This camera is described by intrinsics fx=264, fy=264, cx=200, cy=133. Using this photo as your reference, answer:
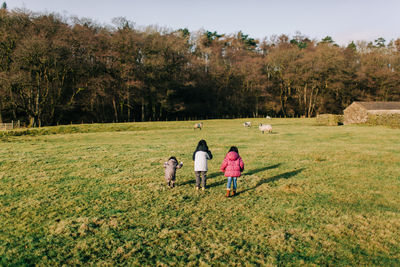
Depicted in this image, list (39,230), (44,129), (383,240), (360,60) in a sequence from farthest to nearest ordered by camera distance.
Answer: (360,60) → (44,129) → (39,230) → (383,240)

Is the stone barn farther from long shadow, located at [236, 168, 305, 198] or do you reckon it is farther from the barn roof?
long shadow, located at [236, 168, 305, 198]

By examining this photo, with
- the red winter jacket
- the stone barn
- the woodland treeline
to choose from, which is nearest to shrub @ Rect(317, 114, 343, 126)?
the stone barn

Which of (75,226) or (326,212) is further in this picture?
(326,212)

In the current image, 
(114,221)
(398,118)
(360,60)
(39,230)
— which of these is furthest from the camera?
(360,60)

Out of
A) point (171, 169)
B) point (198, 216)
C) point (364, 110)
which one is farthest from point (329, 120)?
point (198, 216)

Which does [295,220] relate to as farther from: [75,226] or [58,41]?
[58,41]

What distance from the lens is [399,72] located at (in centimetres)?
7375

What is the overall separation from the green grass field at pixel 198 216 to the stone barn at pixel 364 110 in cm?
3753

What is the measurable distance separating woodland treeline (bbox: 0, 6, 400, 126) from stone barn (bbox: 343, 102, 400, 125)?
21.1 metres

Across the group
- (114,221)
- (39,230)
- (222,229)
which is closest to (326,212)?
(222,229)

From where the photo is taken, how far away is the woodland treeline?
1545 inches

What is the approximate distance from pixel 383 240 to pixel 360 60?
9035 cm

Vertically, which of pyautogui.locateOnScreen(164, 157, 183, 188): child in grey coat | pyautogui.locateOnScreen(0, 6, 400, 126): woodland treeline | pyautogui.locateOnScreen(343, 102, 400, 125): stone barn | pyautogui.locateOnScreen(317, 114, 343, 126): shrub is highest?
pyautogui.locateOnScreen(0, 6, 400, 126): woodland treeline

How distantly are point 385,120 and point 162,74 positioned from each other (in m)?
40.3
